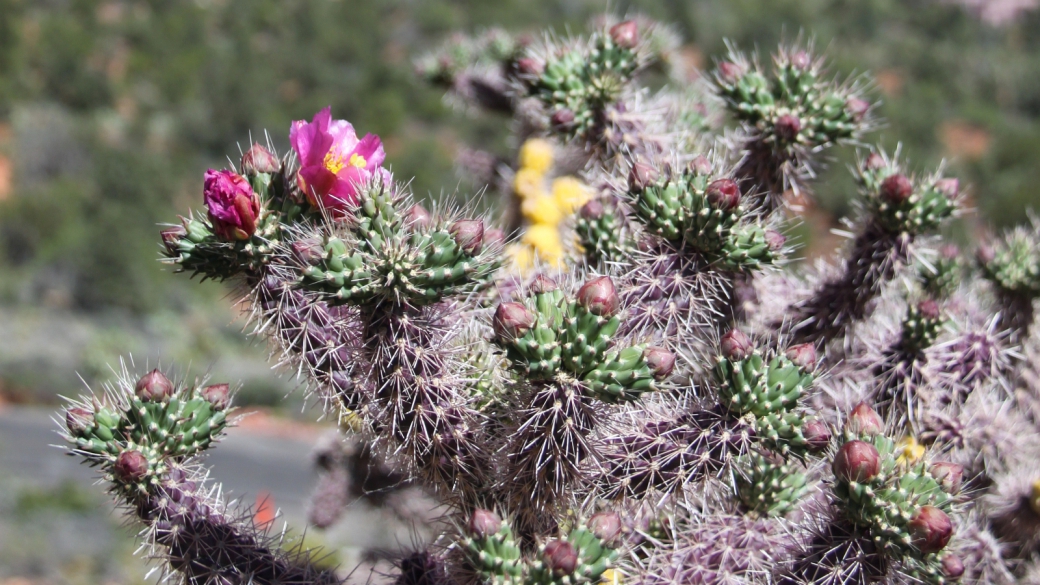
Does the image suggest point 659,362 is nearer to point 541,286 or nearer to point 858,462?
point 541,286

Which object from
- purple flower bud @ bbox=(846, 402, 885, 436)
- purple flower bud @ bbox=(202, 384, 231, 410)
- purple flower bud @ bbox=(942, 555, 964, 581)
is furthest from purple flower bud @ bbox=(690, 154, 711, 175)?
purple flower bud @ bbox=(202, 384, 231, 410)

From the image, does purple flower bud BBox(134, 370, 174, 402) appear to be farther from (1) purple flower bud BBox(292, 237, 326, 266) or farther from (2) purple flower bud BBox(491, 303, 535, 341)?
(2) purple flower bud BBox(491, 303, 535, 341)

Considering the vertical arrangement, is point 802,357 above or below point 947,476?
above

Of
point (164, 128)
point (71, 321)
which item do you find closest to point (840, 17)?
point (164, 128)

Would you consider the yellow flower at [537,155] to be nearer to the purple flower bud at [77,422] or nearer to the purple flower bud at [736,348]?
the purple flower bud at [736,348]

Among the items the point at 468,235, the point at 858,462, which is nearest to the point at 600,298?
the point at 468,235
